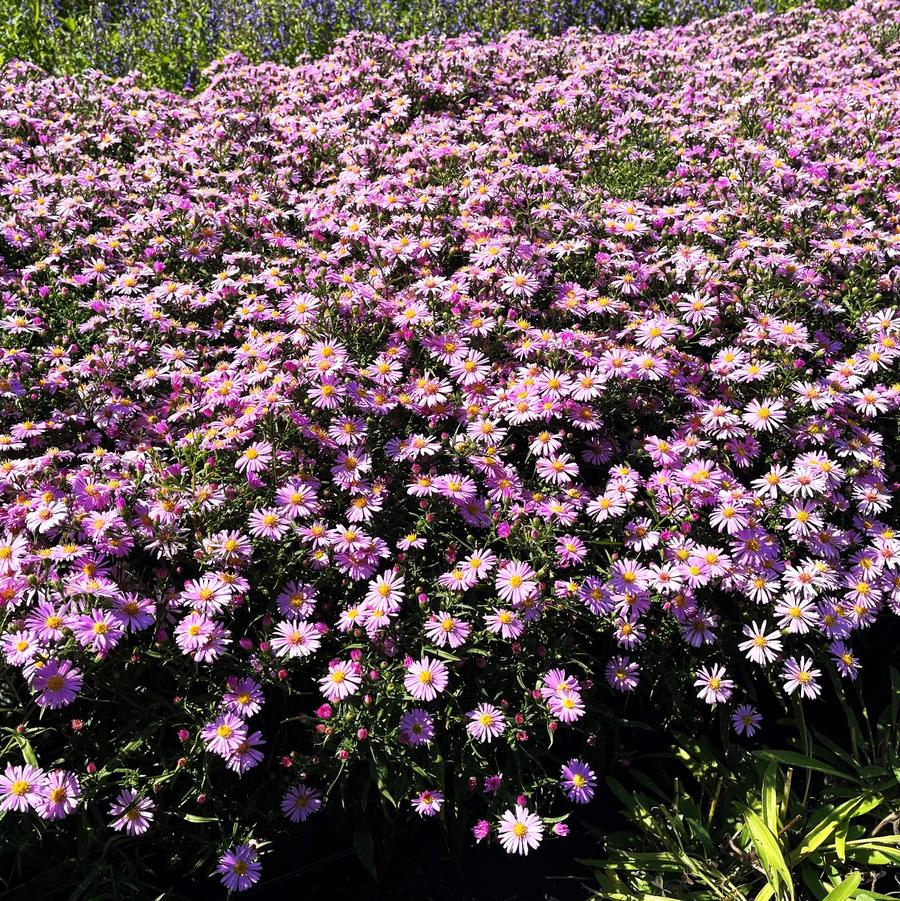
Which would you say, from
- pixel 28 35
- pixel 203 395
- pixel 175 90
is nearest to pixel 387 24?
pixel 175 90

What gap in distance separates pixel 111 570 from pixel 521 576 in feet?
3.90

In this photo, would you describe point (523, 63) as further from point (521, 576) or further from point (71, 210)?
point (521, 576)

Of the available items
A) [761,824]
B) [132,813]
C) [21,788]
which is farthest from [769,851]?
[21,788]

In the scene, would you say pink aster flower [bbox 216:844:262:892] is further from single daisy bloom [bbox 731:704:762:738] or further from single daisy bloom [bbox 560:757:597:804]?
single daisy bloom [bbox 731:704:762:738]

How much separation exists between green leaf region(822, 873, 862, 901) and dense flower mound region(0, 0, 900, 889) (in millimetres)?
518

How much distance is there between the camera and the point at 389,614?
7.55 feet

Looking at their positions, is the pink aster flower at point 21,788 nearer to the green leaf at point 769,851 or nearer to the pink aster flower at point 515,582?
the pink aster flower at point 515,582

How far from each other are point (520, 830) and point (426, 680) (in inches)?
19.2

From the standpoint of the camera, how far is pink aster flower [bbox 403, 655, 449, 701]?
7.12ft

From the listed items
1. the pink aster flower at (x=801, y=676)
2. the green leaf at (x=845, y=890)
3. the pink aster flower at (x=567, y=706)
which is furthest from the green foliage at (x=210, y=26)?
the green leaf at (x=845, y=890)

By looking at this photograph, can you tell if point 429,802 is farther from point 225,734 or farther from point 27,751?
point 27,751

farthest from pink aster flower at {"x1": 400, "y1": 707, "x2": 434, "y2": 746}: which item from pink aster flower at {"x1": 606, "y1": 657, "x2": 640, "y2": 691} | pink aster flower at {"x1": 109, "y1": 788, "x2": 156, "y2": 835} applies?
pink aster flower at {"x1": 109, "y1": 788, "x2": 156, "y2": 835}

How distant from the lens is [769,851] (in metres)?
2.37

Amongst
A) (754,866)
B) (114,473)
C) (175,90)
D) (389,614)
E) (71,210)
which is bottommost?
(754,866)
